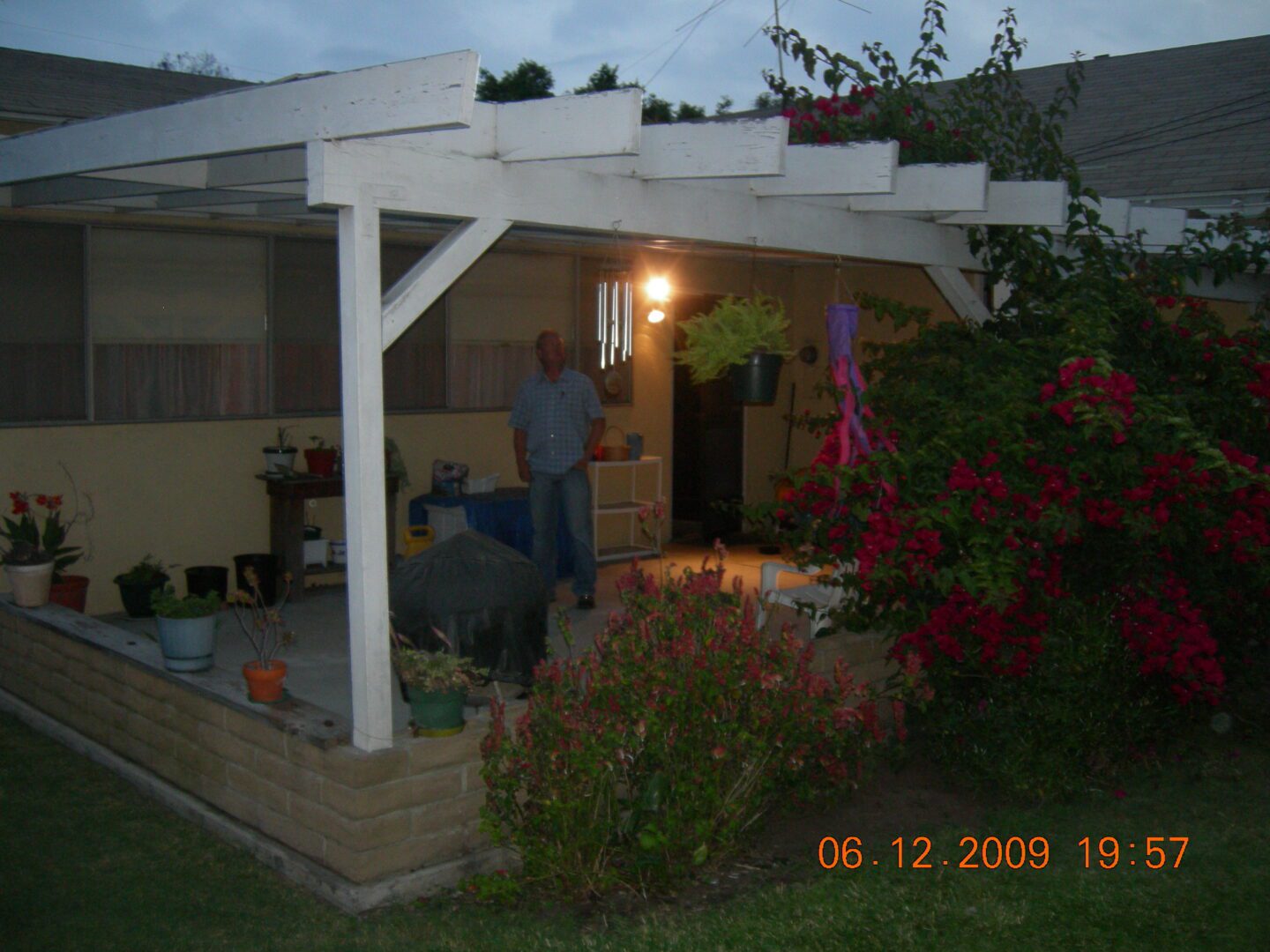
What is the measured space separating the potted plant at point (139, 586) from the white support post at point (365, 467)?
3294mm

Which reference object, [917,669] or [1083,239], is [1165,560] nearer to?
[917,669]

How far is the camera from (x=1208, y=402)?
5.58 metres

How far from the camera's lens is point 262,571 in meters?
7.49

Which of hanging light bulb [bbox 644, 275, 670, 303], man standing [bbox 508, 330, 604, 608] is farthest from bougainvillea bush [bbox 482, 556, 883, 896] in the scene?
hanging light bulb [bbox 644, 275, 670, 303]

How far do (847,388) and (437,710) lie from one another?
7.87ft

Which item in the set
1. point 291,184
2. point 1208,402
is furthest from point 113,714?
point 1208,402

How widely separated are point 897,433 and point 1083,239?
2.02m

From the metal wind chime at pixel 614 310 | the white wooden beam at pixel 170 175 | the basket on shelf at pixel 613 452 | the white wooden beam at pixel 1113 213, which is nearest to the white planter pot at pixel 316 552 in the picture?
the metal wind chime at pixel 614 310

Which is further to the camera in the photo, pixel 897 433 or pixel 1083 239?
pixel 1083 239

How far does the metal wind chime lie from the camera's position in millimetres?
7117

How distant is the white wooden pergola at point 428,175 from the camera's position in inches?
150

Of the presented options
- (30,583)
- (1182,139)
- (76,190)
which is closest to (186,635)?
(30,583)

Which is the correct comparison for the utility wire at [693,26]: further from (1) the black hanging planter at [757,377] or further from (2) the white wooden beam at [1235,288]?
(2) the white wooden beam at [1235,288]

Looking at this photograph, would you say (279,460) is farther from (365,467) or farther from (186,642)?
(365,467)
